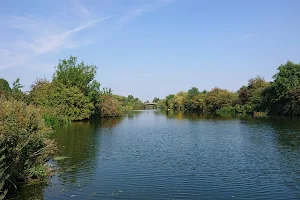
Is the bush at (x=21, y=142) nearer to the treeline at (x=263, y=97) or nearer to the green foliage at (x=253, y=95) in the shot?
the treeline at (x=263, y=97)

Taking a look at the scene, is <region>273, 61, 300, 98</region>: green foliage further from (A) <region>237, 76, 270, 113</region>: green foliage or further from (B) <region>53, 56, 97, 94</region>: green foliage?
(B) <region>53, 56, 97, 94</region>: green foliage

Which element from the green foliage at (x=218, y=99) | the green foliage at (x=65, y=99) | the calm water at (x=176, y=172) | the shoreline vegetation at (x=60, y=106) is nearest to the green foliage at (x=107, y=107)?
the shoreline vegetation at (x=60, y=106)

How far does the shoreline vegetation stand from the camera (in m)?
11.7

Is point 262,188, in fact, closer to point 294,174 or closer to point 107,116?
point 294,174

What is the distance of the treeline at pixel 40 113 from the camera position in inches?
446

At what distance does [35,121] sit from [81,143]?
1320 centimetres

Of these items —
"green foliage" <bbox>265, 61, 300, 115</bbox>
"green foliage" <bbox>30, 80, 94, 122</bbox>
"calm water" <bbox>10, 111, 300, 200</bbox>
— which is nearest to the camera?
"calm water" <bbox>10, 111, 300, 200</bbox>

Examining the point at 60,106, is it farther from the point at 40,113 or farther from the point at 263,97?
the point at 263,97

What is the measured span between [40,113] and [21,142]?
14.4 ft

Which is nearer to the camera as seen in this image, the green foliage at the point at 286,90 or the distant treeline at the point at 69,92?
the distant treeline at the point at 69,92

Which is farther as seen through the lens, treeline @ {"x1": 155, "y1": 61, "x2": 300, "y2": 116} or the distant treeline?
treeline @ {"x1": 155, "y1": 61, "x2": 300, "y2": 116}

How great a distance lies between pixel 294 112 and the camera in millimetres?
61344

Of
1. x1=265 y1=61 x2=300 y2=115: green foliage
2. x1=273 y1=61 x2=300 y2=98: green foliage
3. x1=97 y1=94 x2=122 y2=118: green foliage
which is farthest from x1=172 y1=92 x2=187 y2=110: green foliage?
x1=273 y1=61 x2=300 y2=98: green foliage

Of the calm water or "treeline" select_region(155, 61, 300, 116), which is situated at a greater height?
"treeline" select_region(155, 61, 300, 116)
